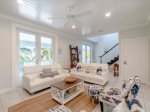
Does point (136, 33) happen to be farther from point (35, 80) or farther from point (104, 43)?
point (35, 80)

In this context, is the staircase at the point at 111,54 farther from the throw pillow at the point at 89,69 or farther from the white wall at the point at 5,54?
the white wall at the point at 5,54

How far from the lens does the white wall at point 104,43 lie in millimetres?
7929

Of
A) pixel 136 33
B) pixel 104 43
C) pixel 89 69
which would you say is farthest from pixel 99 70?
pixel 104 43

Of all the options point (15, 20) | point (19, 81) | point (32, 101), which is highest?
point (15, 20)

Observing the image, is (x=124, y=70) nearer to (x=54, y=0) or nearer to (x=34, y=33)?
(x=54, y=0)

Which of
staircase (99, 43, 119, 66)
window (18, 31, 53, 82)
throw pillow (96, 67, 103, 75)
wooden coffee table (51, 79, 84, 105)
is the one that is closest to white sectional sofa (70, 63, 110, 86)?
throw pillow (96, 67, 103, 75)

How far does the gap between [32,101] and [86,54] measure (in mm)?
6218

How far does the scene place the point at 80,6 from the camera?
2465 mm

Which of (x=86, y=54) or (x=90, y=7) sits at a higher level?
(x=90, y=7)

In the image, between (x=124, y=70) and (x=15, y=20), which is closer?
(x=15, y=20)

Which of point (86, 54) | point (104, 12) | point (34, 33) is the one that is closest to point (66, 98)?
point (104, 12)

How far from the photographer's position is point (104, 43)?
8.52 meters

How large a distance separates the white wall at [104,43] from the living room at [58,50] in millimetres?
3546

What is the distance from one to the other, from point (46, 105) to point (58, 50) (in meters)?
3.21
